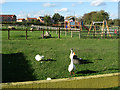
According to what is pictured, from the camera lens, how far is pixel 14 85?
3.31m

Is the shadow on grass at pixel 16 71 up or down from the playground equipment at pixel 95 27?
down

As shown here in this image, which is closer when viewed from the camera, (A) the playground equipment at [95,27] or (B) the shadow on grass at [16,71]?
(B) the shadow on grass at [16,71]

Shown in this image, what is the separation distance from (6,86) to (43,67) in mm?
3826

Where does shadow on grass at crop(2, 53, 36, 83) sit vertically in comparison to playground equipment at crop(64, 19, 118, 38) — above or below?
below

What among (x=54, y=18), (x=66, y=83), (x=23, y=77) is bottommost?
(x=23, y=77)

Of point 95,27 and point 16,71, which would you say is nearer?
point 16,71

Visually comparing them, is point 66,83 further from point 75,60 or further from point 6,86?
point 75,60

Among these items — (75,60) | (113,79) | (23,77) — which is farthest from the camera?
(75,60)

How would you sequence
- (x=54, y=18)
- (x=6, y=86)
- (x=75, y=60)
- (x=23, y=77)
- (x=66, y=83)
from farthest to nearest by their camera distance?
1. (x=54, y=18)
2. (x=75, y=60)
3. (x=23, y=77)
4. (x=66, y=83)
5. (x=6, y=86)

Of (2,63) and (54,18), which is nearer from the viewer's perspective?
(2,63)

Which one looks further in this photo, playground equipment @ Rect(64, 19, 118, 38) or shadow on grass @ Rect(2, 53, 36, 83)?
playground equipment @ Rect(64, 19, 118, 38)

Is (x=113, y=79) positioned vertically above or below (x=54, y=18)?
below

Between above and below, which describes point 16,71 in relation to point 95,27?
below

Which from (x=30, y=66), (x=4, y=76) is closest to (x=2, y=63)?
(x=30, y=66)
